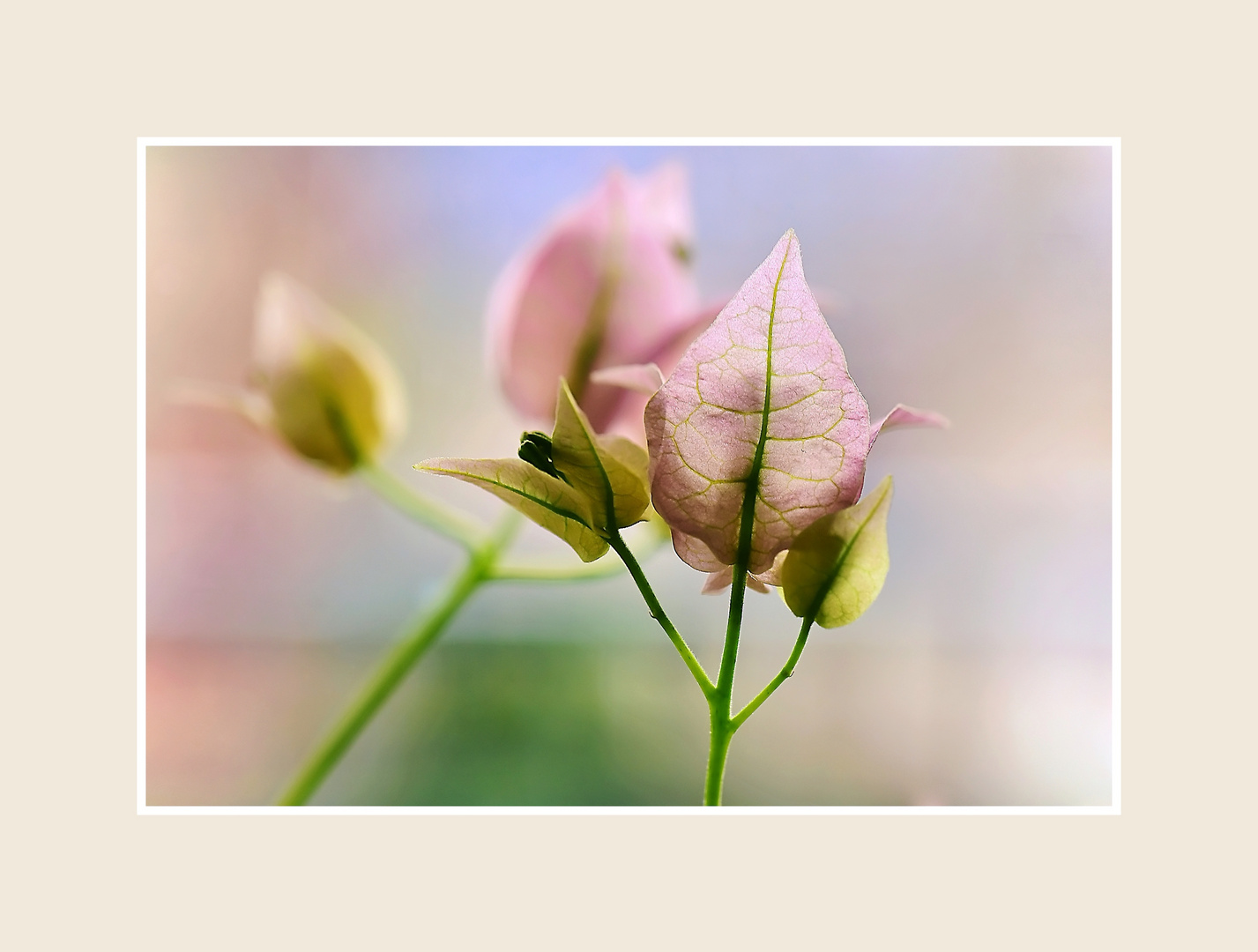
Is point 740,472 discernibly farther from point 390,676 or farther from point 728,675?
point 390,676

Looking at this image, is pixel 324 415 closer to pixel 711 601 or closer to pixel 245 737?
pixel 711 601

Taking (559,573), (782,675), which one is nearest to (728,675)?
(782,675)

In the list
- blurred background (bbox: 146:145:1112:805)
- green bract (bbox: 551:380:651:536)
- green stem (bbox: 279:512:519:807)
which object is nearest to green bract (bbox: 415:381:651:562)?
green bract (bbox: 551:380:651:536)

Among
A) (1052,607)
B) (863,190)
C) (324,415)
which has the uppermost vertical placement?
(863,190)

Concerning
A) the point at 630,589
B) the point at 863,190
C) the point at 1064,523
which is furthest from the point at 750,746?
the point at 863,190

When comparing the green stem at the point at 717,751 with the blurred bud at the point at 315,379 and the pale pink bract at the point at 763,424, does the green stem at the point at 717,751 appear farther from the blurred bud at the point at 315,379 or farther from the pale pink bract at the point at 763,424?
the blurred bud at the point at 315,379

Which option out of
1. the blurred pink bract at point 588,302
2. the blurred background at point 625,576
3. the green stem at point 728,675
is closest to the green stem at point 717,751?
the green stem at point 728,675
